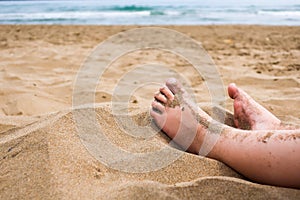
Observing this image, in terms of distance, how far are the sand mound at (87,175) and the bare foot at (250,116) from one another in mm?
512

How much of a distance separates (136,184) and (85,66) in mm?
2811

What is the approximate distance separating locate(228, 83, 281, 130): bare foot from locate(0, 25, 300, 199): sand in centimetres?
27

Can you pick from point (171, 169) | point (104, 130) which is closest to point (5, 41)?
point (104, 130)

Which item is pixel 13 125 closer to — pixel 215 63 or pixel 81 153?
pixel 81 153

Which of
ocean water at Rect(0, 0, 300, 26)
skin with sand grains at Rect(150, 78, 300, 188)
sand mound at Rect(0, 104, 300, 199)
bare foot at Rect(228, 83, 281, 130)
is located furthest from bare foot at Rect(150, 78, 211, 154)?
ocean water at Rect(0, 0, 300, 26)

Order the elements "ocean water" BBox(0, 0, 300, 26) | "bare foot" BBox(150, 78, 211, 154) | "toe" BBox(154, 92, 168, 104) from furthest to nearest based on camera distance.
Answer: "ocean water" BBox(0, 0, 300, 26) < "toe" BBox(154, 92, 168, 104) < "bare foot" BBox(150, 78, 211, 154)

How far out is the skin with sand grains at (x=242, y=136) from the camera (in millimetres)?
1264

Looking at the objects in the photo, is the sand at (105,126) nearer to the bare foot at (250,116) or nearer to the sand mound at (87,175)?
the sand mound at (87,175)

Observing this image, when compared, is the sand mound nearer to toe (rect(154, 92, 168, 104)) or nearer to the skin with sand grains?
the skin with sand grains

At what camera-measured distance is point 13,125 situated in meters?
1.82

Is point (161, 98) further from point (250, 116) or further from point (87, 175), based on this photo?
point (87, 175)

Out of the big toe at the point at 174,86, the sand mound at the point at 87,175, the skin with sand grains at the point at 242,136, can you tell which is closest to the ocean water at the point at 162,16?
the big toe at the point at 174,86

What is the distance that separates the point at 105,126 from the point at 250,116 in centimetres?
85

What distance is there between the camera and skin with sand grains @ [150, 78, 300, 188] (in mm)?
1264
